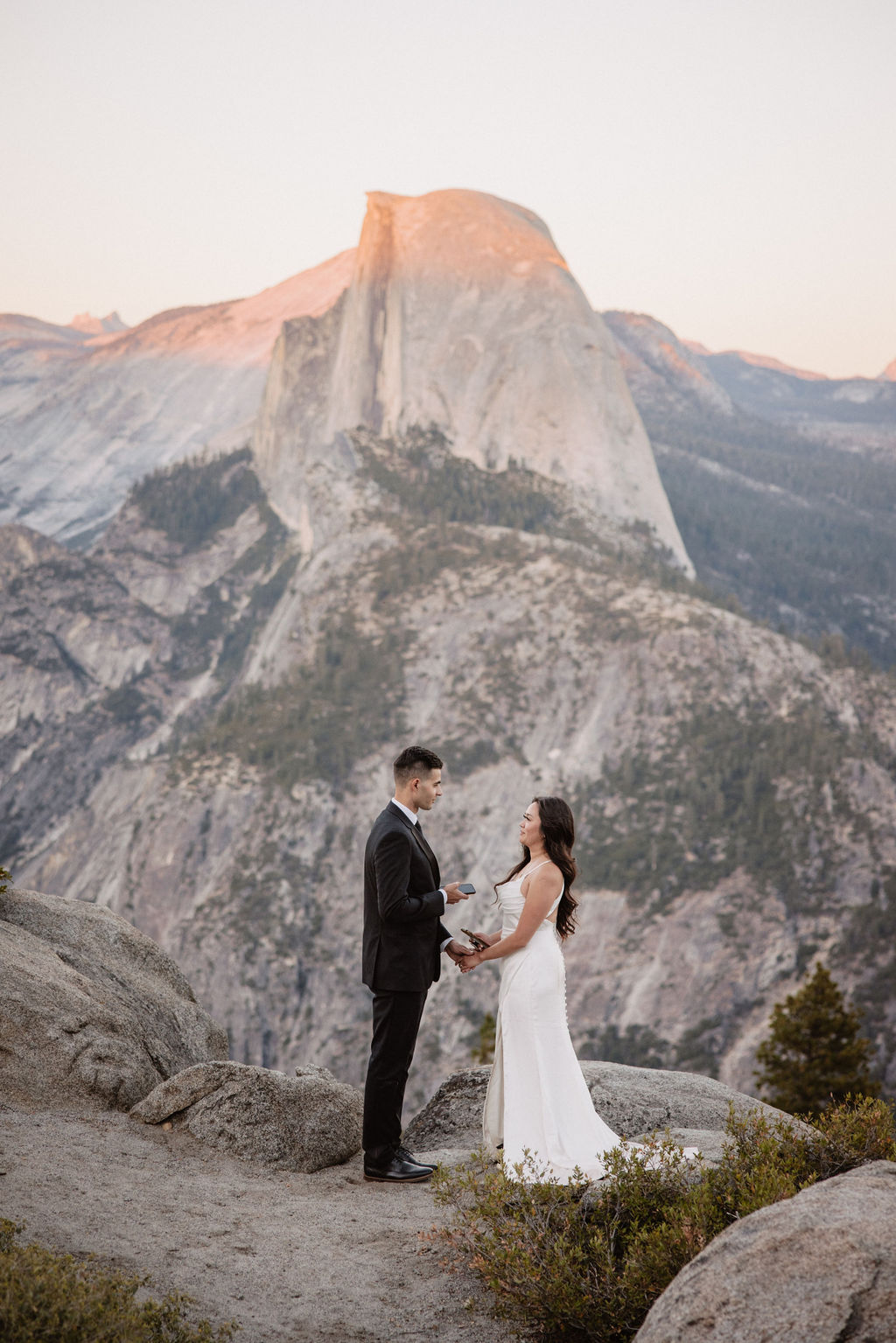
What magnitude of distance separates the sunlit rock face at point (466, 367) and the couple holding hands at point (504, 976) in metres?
71.2

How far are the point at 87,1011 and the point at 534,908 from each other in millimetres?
4659

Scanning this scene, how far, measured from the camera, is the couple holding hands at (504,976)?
6.88 metres

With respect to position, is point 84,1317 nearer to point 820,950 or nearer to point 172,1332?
point 172,1332

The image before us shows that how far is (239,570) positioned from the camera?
94938 mm

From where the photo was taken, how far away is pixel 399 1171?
789cm

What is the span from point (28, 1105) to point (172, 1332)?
408 centimetres

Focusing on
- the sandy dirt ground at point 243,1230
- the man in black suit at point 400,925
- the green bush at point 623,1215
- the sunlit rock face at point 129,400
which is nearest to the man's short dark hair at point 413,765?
the man in black suit at point 400,925

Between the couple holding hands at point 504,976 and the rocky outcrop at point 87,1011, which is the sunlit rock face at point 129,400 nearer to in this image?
the rocky outcrop at point 87,1011

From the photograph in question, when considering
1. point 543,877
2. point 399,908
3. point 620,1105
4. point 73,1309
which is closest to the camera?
point 73,1309

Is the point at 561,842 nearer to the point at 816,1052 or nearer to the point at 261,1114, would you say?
the point at 261,1114

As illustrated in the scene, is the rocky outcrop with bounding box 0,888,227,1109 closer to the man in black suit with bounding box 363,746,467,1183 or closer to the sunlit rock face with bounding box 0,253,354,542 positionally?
the man in black suit with bounding box 363,746,467,1183

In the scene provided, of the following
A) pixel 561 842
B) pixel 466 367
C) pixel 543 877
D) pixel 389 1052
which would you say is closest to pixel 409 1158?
pixel 389 1052

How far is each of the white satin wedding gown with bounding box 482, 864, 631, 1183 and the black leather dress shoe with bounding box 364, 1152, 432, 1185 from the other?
872 mm

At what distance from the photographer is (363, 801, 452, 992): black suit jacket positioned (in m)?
7.30
